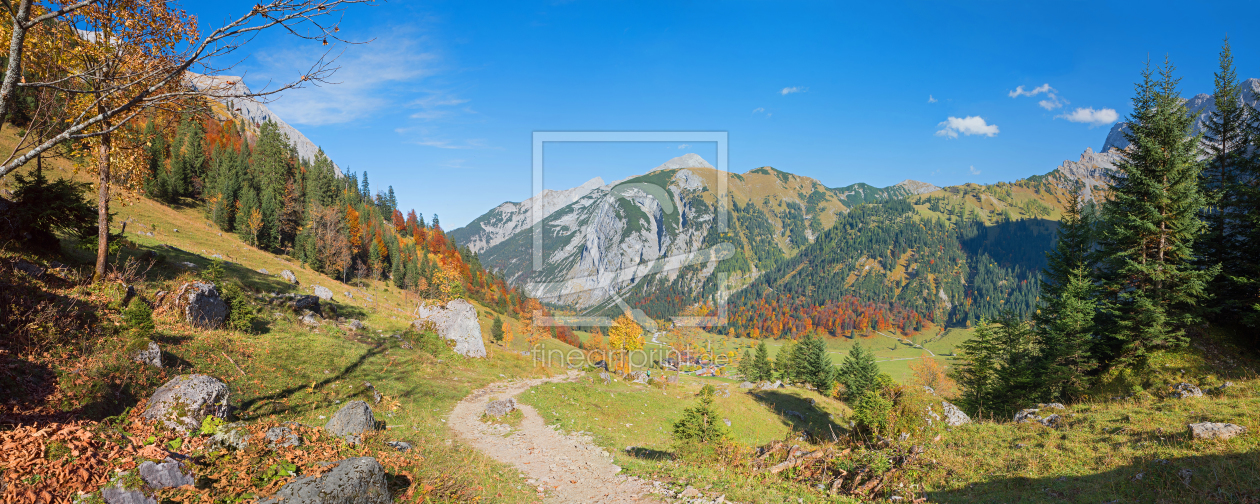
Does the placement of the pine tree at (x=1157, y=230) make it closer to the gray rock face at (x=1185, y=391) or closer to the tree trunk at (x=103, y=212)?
the gray rock face at (x=1185, y=391)

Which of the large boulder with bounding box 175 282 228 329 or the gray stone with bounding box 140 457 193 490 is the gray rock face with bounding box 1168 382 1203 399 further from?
the large boulder with bounding box 175 282 228 329

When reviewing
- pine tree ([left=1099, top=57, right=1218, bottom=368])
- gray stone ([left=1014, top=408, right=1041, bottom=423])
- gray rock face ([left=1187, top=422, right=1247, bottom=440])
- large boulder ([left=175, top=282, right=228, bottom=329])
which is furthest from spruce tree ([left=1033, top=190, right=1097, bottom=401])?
large boulder ([left=175, top=282, right=228, bottom=329])

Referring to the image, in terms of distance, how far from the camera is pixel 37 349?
1131 cm

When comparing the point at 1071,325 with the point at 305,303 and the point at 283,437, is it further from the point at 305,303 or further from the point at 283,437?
the point at 305,303

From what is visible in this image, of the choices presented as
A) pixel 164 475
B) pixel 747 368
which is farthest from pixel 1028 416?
pixel 747 368

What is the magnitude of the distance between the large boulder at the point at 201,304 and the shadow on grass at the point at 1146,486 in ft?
91.7

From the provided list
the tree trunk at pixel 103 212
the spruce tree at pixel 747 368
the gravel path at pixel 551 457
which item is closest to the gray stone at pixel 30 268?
the tree trunk at pixel 103 212

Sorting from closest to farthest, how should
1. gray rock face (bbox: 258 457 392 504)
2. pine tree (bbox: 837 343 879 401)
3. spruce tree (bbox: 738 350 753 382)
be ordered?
gray rock face (bbox: 258 457 392 504)
pine tree (bbox: 837 343 879 401)
spruce tree (bbox: 738 350 753 382)

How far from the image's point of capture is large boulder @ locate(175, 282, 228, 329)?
19094 mm

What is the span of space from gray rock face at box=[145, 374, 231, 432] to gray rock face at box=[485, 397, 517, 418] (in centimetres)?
1147

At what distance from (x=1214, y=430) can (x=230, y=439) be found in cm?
2383

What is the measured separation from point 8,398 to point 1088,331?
131 feet

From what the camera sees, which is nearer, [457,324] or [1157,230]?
[1157,230]

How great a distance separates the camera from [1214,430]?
11.6 m
